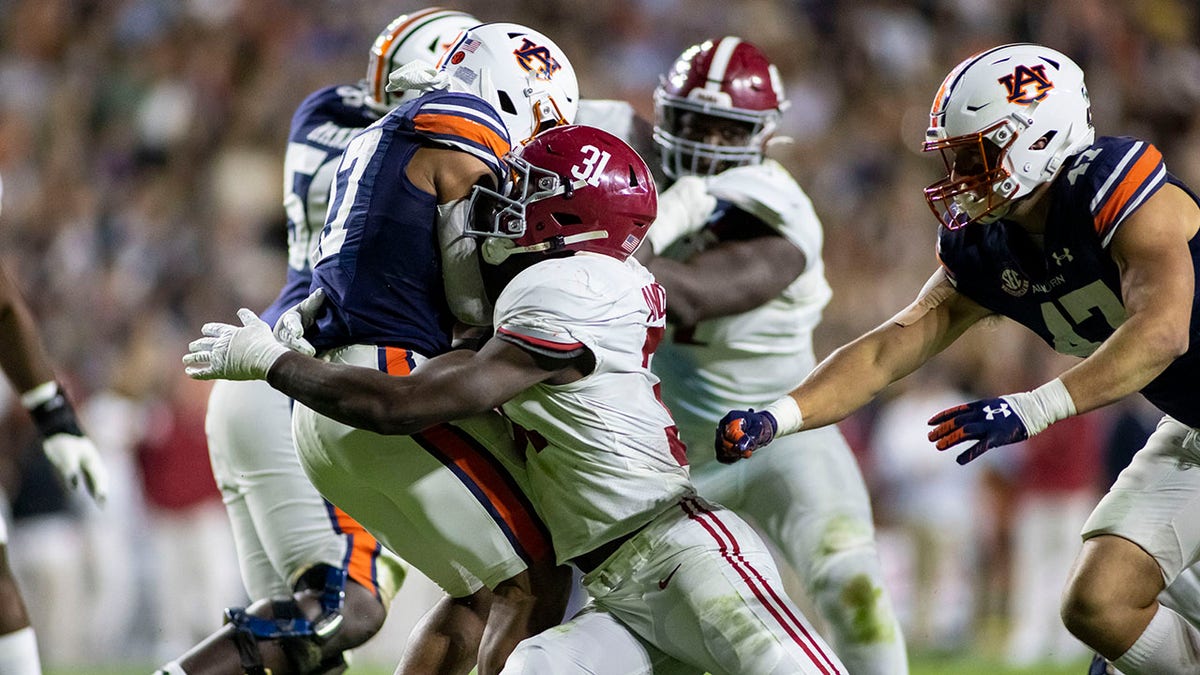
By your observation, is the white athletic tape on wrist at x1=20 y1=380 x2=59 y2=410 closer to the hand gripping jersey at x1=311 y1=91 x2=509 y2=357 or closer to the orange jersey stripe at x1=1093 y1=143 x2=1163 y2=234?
the hand gripping jersey at x1=311 y1=91 x2=509 y2=357

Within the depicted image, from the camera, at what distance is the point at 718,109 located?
16.7ft

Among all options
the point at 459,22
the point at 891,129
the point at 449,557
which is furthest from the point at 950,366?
the point at 449,557

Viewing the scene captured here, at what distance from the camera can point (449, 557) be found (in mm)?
3539

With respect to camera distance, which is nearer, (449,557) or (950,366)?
(449,557)

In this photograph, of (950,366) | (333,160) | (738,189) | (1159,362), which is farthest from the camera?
(950,366)

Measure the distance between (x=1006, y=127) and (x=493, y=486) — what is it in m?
1.52

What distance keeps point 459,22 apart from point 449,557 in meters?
1.95

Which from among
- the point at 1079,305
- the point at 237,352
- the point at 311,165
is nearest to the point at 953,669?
the point at 1079,305

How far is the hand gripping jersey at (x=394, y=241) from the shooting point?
3.48m

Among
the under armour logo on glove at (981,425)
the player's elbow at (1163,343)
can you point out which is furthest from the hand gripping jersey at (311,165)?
the player's elbow at (1163,343)

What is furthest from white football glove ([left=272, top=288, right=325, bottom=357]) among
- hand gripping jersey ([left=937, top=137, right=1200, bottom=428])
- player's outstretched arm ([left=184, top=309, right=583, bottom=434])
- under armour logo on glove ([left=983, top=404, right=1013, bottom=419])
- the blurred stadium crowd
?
the blurred stadium crowd

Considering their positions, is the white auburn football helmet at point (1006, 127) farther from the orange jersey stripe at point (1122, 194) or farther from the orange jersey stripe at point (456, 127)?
the orange jersey stripe at point (456, 127)

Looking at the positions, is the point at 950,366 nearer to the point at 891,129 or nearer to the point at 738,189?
the point at 891,129

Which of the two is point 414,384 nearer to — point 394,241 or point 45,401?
point 394,241
